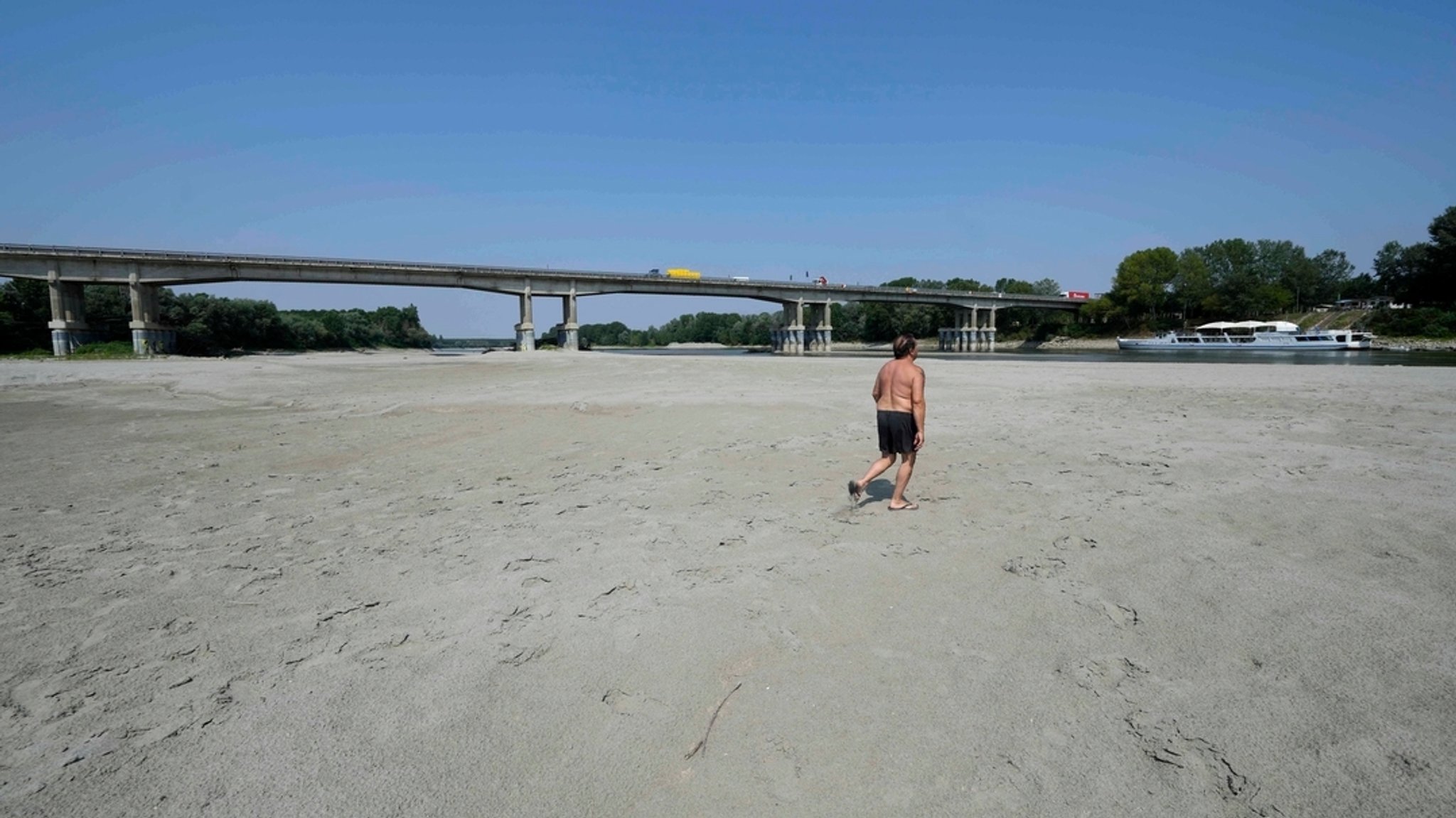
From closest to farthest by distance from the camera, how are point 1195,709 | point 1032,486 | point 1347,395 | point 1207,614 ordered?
1. point 1195,709
2. point 1207,614
3. point 1032,486
4. point 1347,395

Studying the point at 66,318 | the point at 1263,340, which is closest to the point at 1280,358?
the point at 1263,340

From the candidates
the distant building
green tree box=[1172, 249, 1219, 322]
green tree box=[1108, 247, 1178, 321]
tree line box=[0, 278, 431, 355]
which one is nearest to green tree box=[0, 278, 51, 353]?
tree line box=[0, 278, 431, 355]

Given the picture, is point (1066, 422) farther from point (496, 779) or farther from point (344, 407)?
point (344, 407)

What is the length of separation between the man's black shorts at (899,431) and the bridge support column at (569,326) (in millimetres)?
60382

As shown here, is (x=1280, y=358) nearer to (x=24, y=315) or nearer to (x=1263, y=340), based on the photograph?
(x=1263, y=340)

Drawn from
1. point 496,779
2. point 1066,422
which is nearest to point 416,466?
point 496,779

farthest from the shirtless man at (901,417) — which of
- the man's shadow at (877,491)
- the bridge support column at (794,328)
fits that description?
the bridge support column at (794,328)

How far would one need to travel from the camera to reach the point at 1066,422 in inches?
462

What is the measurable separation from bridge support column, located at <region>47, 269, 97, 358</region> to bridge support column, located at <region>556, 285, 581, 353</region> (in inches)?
1368

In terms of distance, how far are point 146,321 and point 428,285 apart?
792 inches

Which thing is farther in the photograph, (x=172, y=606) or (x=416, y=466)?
(x=416, y=466)

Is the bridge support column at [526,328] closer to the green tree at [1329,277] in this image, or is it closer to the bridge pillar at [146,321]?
the bridge pillar at [146,321]

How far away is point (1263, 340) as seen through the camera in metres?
65.0

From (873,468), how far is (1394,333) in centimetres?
9877
